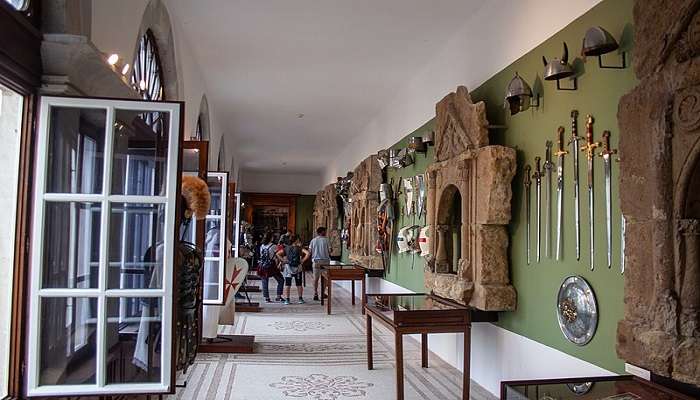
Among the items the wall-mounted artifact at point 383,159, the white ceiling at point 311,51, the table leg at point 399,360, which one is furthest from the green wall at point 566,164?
the wall-mounted artifact at point 383,159

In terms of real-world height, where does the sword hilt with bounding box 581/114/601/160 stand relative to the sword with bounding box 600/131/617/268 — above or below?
above

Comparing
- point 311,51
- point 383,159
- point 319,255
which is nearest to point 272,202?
point 319,255

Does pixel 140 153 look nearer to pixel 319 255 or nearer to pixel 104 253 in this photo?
pixel 104 253

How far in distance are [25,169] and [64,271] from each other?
1.66ft

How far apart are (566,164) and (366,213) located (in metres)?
6.15

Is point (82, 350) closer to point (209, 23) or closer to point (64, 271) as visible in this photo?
point (64, 271)

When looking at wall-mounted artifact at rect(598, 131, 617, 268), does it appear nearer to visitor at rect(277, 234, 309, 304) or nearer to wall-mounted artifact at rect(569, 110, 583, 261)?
wall-mounted artifact at rect(569, 110, 583, 261)

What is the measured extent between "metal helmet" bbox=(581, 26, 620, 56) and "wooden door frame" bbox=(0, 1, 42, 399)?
2.77 m

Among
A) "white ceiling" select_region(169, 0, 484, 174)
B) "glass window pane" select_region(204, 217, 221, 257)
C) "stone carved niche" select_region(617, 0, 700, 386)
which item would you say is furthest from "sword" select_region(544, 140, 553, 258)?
"glass window pane" select_region(204, 217, 221, 257)

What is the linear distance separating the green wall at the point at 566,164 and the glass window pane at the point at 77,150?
2.69 metres

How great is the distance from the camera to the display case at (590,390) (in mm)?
2412

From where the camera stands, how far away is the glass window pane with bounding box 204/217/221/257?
600 centimetres

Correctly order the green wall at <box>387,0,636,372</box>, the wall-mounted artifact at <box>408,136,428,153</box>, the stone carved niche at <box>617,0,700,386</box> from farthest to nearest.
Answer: the wall-mounted artifact at <box>408,136,428,153</box> → the green wall at <box>387,0,636,372</box> → the stone carved niche at <box>617,0,700,386</box>

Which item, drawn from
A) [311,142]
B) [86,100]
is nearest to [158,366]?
[86,100]
